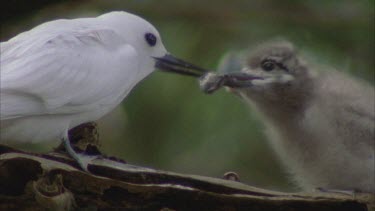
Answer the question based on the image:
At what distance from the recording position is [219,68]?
301 centimetres

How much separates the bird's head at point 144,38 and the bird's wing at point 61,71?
0.21ft

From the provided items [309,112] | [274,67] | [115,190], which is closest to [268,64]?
[274,67]

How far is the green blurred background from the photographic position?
314 cm

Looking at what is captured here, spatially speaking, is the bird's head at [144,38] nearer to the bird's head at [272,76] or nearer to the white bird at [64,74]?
Answer: the white bird at [64,74]

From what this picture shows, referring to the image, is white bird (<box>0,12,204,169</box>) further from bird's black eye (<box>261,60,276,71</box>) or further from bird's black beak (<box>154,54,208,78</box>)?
bird's black eye (<box>261,60,276,71</box>)

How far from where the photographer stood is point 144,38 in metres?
2.56

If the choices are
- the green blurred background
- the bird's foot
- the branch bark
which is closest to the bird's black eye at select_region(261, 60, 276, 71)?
the green blurred background

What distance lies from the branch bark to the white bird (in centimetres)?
6

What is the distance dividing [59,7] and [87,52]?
72cm

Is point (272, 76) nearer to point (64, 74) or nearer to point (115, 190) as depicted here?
point (64, 74)

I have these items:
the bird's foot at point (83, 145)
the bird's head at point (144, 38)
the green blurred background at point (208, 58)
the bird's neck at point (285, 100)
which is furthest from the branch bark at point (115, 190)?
the green blurred background at point (208, 58)

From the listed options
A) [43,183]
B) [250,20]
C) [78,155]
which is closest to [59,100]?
[78,155]

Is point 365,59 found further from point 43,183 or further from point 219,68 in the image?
point 43,183

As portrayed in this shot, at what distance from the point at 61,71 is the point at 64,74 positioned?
12 millimetres
